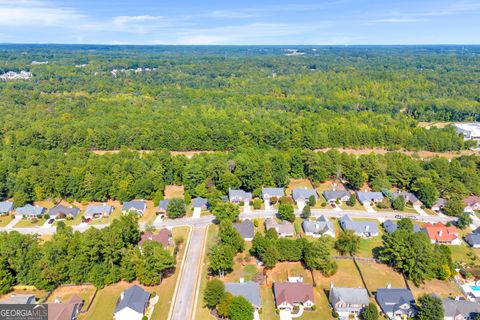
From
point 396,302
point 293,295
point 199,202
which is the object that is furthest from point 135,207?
point 396,302

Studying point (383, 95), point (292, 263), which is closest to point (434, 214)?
point (292, 263)

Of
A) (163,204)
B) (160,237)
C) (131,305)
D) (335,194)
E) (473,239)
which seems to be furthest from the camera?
(335,194)

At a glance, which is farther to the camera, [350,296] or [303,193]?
[303,193]

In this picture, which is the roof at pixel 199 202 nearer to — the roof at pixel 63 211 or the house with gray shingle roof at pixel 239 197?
the house with gray shingle roof at pixel 239 197

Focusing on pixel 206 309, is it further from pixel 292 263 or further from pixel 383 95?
pixel 383 95

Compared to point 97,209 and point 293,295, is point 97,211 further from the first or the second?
point 293,295

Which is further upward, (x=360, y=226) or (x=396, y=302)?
(x=360, y=226)

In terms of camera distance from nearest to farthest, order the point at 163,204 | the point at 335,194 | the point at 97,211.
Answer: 1. the point at 97,211
2. the point at 163,204
3. the point at 335,194
